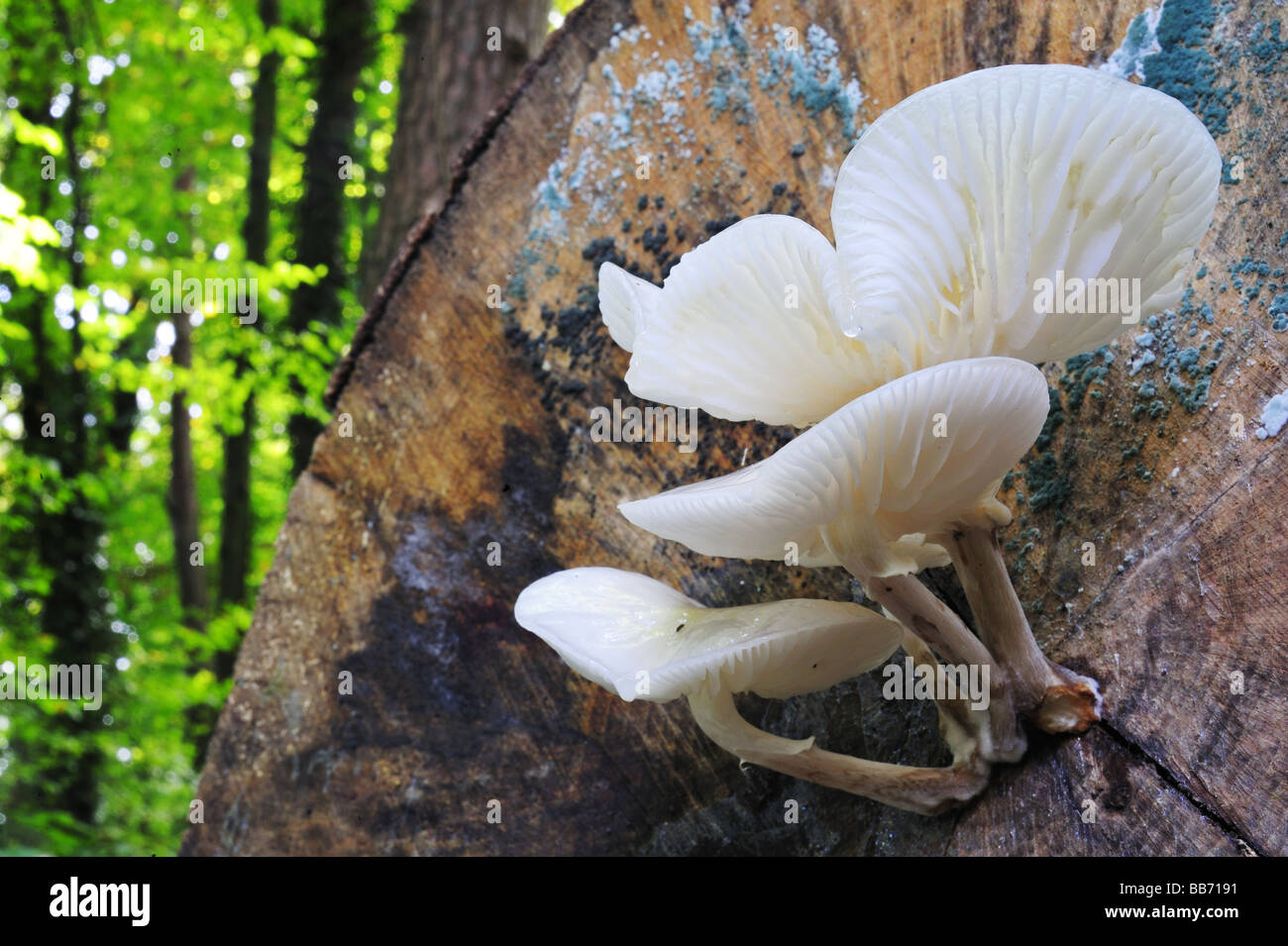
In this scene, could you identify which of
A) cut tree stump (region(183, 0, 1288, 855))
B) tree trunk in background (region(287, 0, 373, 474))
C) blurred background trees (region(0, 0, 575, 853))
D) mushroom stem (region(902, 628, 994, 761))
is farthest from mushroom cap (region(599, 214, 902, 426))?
tree trunk in background (region(287, 0, 373, 474))

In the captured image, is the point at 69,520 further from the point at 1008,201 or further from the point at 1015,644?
the point at 1008,201

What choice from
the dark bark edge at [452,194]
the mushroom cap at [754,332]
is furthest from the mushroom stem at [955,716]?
the dark bark edge at [452,194]

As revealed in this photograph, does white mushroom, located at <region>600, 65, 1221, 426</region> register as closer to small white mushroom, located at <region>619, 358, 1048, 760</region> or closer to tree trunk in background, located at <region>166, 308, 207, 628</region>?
small white mushroom, located at <region>619, 358, 1048, 760</region>

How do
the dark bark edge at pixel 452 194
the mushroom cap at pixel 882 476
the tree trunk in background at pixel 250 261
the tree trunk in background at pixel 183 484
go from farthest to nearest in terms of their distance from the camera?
the tree trunk in background at pixel 183 484, the tree trunk in background at pixel 250 261, the dark bark edge at pixel 452 194, the mushroom cap at pixel 882 476

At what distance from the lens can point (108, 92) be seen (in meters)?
8.33

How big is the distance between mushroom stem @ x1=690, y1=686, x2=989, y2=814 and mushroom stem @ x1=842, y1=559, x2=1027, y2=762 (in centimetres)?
9

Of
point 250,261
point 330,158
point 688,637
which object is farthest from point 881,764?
point 250,261

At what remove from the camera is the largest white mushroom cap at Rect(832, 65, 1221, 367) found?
3.20 ft

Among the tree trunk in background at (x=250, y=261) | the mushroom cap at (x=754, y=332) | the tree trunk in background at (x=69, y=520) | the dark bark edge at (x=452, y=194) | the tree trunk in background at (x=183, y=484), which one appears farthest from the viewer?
the tree trunk in background at (x=183, y=484)

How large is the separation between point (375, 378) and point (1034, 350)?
1.37 metres

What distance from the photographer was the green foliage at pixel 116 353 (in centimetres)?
692

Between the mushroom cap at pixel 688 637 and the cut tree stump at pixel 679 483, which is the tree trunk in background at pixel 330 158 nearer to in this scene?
the cut tree stump at pixel 679 483

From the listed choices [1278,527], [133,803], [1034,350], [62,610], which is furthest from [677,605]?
[133,803]
